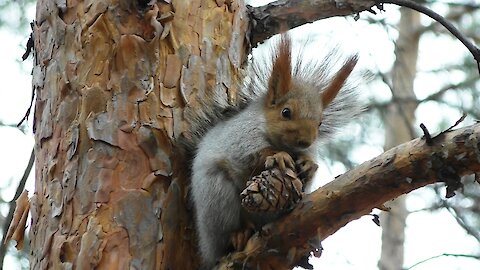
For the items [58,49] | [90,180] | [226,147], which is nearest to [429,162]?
[226,147]

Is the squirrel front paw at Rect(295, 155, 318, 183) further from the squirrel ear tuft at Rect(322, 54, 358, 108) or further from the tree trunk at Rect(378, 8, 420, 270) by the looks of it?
the tree trunk at Rect(378, 8, 420, 270)

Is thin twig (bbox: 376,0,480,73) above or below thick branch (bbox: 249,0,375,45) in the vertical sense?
below

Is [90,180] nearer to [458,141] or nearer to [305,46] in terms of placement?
[305,46]

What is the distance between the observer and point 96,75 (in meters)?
1.94

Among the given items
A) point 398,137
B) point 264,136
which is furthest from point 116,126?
point 398,137

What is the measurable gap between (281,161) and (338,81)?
1.29 feet

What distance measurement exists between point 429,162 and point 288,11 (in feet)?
2.71

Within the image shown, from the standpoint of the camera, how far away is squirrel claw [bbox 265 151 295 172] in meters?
1.73

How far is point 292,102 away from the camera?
1969 millimetres

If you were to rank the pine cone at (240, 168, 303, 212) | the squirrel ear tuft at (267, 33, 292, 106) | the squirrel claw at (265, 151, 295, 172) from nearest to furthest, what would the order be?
the pine cone at (240, 168, 303, 212), the squirrel claw at (265, 151, 295, 172), the squirrel ear tuft at (267, 33, 292, 106)

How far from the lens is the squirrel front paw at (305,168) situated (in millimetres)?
1836

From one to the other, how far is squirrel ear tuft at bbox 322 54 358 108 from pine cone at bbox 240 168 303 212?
0.42 meters

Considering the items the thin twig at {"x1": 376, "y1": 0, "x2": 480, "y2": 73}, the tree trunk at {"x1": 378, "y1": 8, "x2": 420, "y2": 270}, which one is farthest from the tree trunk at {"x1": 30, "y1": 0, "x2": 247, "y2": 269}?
the tree trunk at {"x1": 378, "y1": 8, "x2": 420, "y2": 270}

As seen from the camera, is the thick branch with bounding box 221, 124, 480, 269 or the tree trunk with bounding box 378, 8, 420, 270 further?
the tree trunk with bounding box 378, 8, 420, 270
